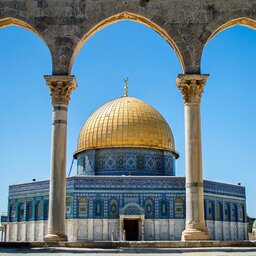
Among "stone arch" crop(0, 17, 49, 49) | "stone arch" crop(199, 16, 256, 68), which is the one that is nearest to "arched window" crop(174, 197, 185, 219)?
"stone arch" crop(199, 16, 256, 68)

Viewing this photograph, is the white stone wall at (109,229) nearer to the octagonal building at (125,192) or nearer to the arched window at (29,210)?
the octagonal building at (125,192)

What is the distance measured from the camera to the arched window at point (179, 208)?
29578 millimetres

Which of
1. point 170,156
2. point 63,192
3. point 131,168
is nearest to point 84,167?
point 131,168

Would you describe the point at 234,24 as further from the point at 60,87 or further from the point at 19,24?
the point at 19,24

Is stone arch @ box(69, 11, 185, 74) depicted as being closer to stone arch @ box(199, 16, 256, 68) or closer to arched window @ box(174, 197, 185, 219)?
stone arch @ box(199, 16, 256, 68)

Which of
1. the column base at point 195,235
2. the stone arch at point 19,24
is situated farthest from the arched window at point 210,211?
the stone arch at point 19,24

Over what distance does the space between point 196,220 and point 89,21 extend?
5634 mm

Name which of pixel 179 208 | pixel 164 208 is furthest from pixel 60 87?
pixel 179 208

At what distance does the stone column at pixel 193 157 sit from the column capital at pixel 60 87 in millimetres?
2736

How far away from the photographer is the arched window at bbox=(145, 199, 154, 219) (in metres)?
29.4

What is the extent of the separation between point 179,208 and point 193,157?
17498 mm

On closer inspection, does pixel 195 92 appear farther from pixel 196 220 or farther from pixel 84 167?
pixel 84 167

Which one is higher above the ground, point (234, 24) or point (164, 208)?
point (234, 24)

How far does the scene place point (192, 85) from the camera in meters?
13.0
